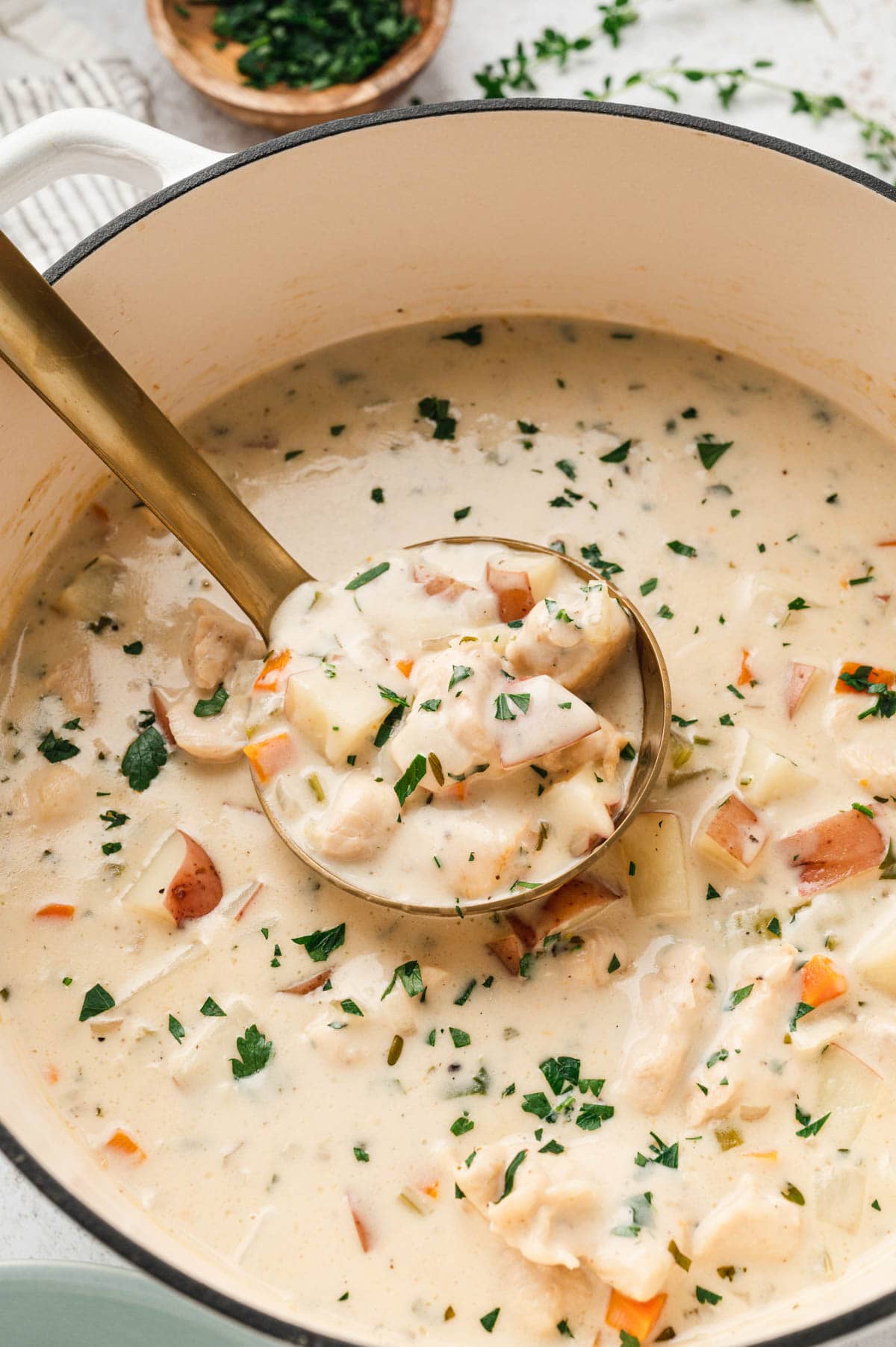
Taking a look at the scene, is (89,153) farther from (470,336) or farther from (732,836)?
(732,836)

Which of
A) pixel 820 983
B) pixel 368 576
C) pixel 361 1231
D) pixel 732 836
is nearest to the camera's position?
pixel 361 1231

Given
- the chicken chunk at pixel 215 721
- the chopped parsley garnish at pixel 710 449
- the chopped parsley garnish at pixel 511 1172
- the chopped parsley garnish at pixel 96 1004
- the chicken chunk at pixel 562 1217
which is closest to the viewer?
the chicken chunk at pixel 562 1217

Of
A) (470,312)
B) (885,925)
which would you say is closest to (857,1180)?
(885,925)

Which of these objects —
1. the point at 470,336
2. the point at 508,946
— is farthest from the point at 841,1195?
the point at 470,336

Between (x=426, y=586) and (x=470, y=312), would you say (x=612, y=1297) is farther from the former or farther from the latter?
(x=470, y=312)

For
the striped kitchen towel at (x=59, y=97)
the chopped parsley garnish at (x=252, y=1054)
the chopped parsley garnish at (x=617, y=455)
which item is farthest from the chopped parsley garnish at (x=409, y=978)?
the striped kitchen towel at (x=59, y=97)

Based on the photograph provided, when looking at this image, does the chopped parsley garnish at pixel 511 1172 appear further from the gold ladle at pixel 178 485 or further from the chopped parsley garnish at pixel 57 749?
the chopped parsley garnish at pixel 57 749

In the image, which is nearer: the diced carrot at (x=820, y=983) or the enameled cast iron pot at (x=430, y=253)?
the diced carrot at (x=820, y=983)

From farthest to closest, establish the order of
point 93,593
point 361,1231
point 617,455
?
1. point 617,455
2. point 93,593
3. point 361,1231
